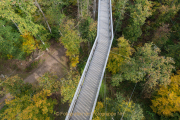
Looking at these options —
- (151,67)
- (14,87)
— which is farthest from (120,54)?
(14,87)

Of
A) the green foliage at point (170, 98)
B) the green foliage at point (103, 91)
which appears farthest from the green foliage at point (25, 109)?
the green foliage at point (170, 98)

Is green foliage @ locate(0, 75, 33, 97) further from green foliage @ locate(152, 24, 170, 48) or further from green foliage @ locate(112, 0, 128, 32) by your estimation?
green foliage @ locate(152, 24, 170, 48)

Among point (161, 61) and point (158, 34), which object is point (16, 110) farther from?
point (158, 34)

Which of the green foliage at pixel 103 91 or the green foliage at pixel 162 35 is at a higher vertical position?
the green foliage at pixel 162 35

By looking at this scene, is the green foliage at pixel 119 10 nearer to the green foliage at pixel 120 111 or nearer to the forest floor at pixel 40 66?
the forest floor at pixel 40 66

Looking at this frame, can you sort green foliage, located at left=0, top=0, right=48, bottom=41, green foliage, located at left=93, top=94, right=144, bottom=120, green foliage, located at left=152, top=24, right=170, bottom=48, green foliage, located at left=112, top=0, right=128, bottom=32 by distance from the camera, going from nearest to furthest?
1. green foliage, located at left=93, top=94, right=144, bottom=120
2. green foliage, located at left=0, top=0, right=48, bottom=41
3. green foliage, located at left=152, top=24, right=170, bottom=48
4. green foliage, located at left=112, top=0, right=128, bottom=32

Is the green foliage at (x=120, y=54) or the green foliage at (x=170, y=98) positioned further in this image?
the green foliage at (x=120, y=54)

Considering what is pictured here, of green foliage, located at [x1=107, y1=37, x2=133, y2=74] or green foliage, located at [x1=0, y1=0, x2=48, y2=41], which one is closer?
green foliage, located at [x1=0, y1=0, x2=48, y2=41]

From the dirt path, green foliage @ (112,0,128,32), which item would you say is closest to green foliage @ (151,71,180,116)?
green foliage @ (112,0,128,32)

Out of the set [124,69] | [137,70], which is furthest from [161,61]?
[124,69]
